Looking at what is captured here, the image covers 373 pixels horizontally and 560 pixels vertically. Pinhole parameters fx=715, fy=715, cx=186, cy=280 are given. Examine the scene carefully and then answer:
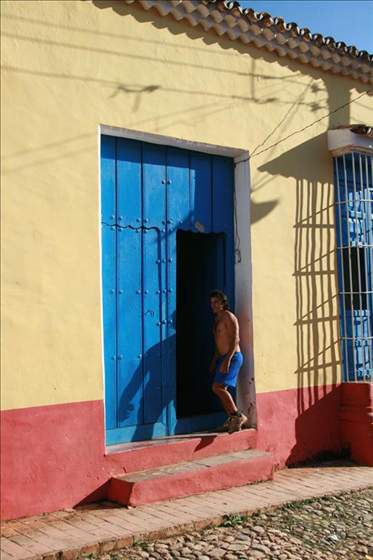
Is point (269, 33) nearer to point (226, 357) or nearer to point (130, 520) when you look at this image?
point (226, 357)

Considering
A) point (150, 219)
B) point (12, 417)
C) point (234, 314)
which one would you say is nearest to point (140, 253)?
point (150, 219)

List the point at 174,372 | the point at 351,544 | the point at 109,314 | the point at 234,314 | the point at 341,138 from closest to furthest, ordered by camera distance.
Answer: the point at 351,544
the point at 109,314
the point at 174,372
the point at 234,314
the point at 341,138

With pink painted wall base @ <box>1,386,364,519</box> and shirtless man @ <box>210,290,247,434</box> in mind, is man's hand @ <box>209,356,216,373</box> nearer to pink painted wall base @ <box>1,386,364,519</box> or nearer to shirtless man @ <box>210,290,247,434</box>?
shirtless man @ <box>210,290,247,434</box>

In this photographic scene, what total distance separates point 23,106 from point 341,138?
3.74 m

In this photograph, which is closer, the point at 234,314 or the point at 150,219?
the point at 150,219

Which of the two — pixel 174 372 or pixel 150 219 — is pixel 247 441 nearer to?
pixel 174 372

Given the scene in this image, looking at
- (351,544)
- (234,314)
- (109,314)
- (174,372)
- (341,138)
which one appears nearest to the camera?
(351,544)

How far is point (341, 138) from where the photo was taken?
7727 millimetres

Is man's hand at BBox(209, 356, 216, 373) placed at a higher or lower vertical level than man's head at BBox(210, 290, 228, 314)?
lower

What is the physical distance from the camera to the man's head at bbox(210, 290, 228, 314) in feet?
22.0

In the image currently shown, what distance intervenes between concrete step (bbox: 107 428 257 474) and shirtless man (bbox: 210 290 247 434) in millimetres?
154

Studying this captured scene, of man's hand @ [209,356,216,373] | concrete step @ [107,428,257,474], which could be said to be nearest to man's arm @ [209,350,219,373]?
man's hand @ [209,356,216,373]

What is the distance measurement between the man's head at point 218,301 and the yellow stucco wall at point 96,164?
394 mm

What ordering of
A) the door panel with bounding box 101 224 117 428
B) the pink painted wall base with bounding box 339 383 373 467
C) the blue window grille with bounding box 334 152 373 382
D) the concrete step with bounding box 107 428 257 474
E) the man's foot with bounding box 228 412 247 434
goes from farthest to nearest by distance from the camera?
the blue window grille with bounding box 334 152 373 382, the pink painted wall base with bounding box 339 383 373 467, the man's foot with bounding box 228 412 247 434, the door panel with bounding box 101 224 117 428, the concrete step with bounding box 107 428 257 474
